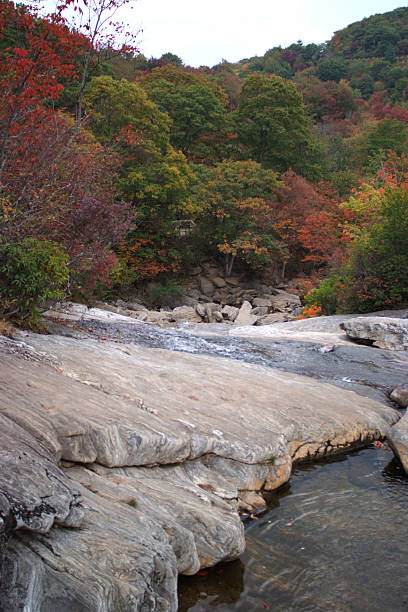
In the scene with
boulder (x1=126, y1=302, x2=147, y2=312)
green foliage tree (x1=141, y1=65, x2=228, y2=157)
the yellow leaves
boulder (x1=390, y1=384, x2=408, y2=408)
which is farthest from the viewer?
→ green foliage tree (x1=141, y1=65, x2=228, y2=157)

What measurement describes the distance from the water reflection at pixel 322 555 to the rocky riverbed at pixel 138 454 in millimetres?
214

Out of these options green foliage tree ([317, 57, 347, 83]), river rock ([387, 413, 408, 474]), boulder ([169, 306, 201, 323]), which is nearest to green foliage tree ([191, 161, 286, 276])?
boulder ([169, 306, 201, 323])

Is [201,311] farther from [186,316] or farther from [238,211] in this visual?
[238,211]

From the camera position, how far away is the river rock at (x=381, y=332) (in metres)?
11.4

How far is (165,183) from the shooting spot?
974 inches

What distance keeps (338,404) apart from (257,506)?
2.63 meters

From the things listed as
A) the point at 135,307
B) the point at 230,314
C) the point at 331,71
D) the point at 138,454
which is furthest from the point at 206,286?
the point at 331,71

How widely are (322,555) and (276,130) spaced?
34.5 meters

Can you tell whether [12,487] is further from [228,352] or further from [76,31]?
[76,31]

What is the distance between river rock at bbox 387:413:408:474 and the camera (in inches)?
235

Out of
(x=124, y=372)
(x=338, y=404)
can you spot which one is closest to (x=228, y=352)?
(x=338, y=404)

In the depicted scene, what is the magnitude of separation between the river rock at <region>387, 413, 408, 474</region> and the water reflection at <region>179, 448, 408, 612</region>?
26cm

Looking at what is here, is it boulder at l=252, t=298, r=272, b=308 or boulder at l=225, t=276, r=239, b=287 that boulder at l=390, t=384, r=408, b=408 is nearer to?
boulder at l=252, t=298, r=272, b=308

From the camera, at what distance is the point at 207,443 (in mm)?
5016
